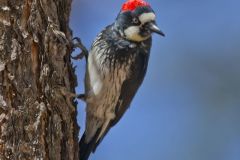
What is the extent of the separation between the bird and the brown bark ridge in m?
0.61

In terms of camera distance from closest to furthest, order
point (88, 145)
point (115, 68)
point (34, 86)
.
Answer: point (34, 86) < point (115, 68) < point (88, 145)

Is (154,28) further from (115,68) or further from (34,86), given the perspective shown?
(34,86)

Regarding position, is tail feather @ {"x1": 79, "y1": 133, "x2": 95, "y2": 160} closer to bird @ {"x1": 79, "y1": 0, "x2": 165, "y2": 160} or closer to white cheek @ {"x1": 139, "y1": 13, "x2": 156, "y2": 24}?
bird @ {"x1": 79, "y1": 0, "x2": 165, "y2": 160}

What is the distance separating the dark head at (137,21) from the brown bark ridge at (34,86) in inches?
31.6

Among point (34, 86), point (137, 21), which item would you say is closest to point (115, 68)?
point (137, 21)

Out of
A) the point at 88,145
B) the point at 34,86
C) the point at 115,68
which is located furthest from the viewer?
the point at 88,145

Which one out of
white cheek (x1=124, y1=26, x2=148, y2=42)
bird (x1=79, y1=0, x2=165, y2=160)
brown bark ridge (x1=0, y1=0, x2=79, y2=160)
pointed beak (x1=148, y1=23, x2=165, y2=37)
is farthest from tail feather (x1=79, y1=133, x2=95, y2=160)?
pointed beak (x1=148, y1=23, x2=165, y2=37)

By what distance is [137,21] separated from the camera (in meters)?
3.30

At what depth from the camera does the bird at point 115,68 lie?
125 inches

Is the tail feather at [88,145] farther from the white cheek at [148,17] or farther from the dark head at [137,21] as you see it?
the white cheek at [148,17]

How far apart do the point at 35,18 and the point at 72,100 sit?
537mm

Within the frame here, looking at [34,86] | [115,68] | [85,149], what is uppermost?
[115,68]

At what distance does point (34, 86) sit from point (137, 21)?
1279mm

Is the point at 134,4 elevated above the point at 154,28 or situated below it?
above
